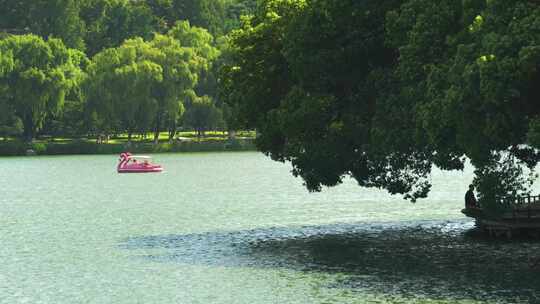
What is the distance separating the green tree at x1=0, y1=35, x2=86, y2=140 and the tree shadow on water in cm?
9892

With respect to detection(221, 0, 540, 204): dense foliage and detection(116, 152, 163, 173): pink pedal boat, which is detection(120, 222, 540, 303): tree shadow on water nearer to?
detection(221, 0, 540, 204): dense foliage

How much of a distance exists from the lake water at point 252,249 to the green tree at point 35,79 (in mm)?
61089

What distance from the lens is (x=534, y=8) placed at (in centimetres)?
4172

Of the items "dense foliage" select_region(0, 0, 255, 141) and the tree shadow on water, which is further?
"dense foliage" select_region(0, 0, 255, 141)

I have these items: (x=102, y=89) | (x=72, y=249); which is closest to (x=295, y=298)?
(x=72, y=249)

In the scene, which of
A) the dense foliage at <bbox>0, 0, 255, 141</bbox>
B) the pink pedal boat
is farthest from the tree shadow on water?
the dense foliage at <bbox>0, 0, 255, 141</bbox>

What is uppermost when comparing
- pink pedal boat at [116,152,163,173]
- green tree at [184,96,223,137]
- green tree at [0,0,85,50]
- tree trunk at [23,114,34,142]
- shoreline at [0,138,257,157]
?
green tree at [0,0,85,50]

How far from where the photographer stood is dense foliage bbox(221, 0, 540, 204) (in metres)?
41.7

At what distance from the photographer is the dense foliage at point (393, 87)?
41.7 meters

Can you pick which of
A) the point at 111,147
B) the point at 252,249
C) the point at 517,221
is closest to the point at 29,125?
the point at 111,147

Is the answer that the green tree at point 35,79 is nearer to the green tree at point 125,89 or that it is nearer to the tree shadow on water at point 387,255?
the green tree at point 125,89

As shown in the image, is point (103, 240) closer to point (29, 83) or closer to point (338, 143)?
point (338, 143)

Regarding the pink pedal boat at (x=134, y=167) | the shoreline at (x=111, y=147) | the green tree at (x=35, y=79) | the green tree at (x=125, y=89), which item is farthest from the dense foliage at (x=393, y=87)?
the shoreline at (x=111, y=147)

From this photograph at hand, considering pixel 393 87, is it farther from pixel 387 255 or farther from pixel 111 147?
pixel 111 147
